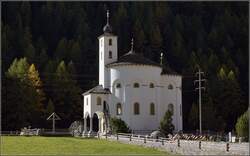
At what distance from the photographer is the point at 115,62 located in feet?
242

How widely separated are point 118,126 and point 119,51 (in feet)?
212

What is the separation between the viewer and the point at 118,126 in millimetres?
65125

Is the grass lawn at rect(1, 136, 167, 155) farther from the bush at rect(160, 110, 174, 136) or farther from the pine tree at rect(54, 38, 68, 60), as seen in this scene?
the pine tree at rect(54, 38, 68, 60)

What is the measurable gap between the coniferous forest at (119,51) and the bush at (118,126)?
67.3ft

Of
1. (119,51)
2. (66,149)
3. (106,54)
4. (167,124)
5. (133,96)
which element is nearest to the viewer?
(66,149)

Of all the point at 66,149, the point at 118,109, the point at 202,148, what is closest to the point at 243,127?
the point at 118,109

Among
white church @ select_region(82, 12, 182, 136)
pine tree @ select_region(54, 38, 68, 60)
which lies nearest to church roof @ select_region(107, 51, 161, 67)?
white church @ select_region(82, 12, 182, 136)

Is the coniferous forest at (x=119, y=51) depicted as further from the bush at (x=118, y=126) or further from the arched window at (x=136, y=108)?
the bush at (x=118, y=126)

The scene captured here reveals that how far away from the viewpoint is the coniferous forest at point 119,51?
9206 centimetres

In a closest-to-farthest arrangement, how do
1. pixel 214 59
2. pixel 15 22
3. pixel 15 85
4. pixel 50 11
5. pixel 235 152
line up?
1. pixel 235 152
2. pixel 15 85
3. pixel 214 59
4. pixel 15 22
5. pixel 50 11

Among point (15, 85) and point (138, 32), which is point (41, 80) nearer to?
point (15, 85)

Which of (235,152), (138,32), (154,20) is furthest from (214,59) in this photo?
(235,152)

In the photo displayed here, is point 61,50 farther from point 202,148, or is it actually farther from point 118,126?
point 202,148

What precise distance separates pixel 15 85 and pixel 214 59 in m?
46.3
